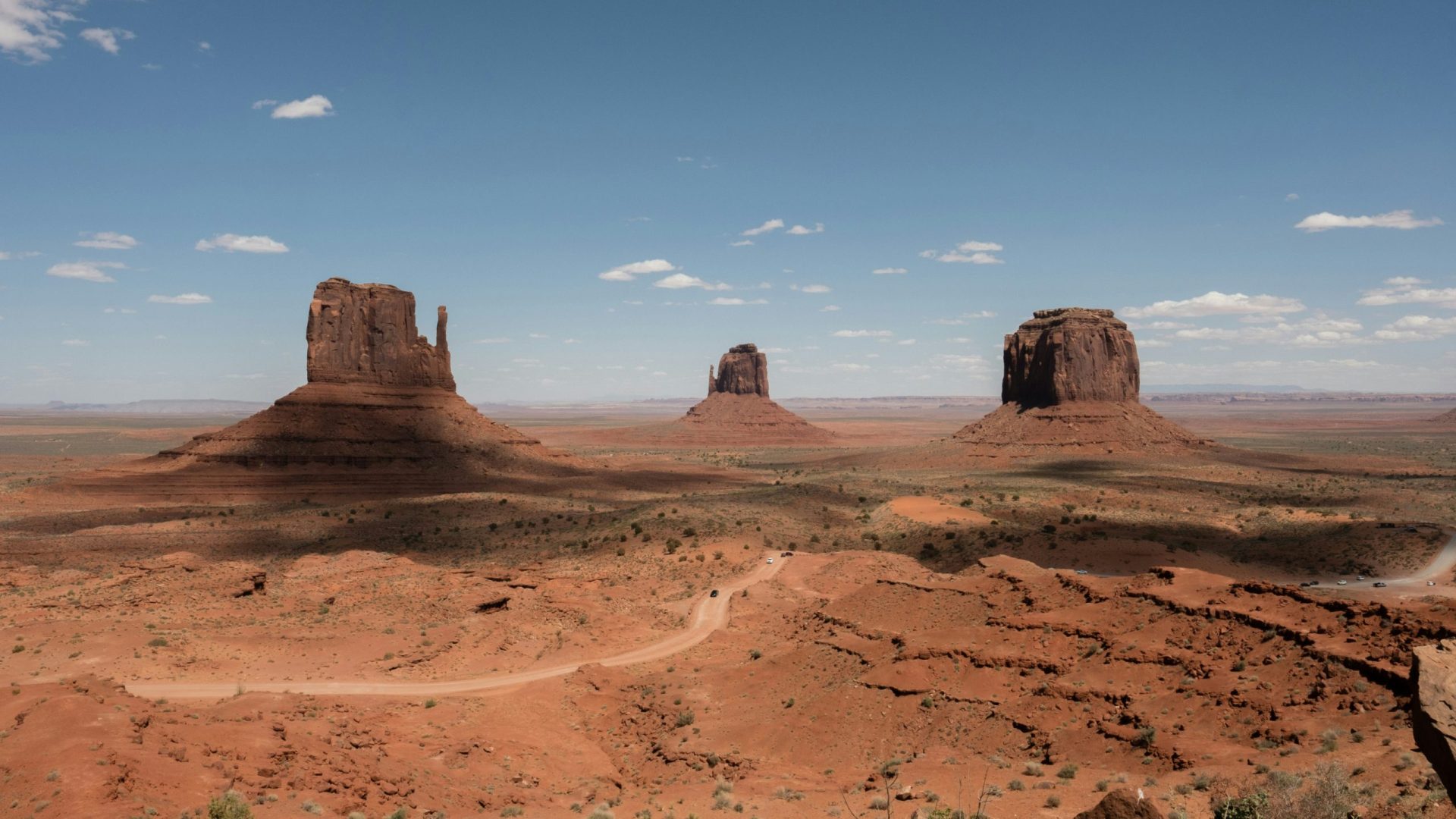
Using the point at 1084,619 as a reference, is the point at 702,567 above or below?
below

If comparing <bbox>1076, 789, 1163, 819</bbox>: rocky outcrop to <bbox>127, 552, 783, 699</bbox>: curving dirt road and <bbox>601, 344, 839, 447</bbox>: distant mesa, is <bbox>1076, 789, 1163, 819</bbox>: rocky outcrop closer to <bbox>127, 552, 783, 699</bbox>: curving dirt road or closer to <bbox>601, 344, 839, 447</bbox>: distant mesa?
<bbox>127, 552, 783, 699</bbox>: curving dirt road

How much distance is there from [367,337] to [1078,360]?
88895 mm

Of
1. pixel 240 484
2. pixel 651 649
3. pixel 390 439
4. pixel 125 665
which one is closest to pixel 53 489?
pixel 240 484

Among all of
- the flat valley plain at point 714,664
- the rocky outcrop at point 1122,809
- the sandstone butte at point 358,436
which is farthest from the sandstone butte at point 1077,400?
the rocky outcrop at point 1122,809

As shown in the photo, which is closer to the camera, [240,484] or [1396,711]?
[1396,711]

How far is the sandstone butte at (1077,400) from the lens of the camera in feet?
338

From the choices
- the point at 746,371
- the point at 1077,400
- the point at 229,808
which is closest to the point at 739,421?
the point at 746,371

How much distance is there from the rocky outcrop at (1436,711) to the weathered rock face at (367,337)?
92.6m

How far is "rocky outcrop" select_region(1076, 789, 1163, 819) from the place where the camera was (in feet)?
32.7

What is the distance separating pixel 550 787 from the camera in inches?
755

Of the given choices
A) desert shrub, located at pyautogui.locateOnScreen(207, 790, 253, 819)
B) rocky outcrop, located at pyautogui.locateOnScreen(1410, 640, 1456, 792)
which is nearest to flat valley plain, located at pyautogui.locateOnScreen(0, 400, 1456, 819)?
desert shrub, located at pyautogui.locateOnScreen(207, 790, 253, 819)

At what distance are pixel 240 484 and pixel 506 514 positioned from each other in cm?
2791

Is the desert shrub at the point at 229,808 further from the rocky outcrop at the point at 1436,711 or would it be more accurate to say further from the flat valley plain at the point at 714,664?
the rocky outcrop at the point at 1436,711

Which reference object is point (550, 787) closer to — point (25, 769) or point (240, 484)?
point (25, 769)
